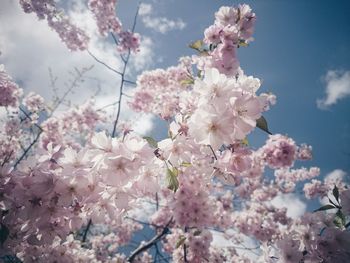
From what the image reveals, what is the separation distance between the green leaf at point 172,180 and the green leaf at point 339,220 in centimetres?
178

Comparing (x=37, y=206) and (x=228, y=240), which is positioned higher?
(x=228, y=240)

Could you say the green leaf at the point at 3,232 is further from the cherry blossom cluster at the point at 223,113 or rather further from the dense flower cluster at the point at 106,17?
the dense flower cluster at the point at 106,17

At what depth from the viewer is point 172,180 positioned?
1.97m

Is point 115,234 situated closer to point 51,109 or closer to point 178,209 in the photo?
point 51,109

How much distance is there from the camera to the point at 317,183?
10.8m

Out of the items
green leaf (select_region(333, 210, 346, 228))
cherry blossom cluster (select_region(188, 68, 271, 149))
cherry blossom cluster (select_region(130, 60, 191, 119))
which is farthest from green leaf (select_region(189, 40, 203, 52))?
cherry blossom cluster (select_region(130, 60, 191, 119))

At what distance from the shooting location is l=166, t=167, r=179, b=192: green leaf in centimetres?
194

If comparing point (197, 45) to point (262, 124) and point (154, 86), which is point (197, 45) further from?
point (154, 86)

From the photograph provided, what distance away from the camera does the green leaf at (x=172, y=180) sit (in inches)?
76.2

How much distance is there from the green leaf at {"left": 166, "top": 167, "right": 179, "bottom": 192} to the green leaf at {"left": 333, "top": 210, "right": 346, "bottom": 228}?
178cm

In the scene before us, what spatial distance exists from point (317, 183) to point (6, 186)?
11165 mm

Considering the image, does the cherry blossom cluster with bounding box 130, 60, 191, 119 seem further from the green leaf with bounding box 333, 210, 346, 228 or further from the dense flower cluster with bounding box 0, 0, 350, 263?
the green leaf with bounding box 333, 210, 346, 228

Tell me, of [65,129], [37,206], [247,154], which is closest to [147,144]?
[247,154]

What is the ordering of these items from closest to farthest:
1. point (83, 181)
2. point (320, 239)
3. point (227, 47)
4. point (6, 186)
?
1. point (83, 181)
2. point (6, 186)
3. point (320, 239)
4. point (227, 47)
